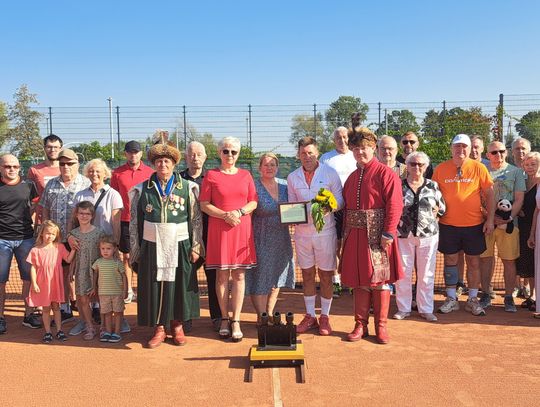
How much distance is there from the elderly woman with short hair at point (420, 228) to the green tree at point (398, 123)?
14311mm

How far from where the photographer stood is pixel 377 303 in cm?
556

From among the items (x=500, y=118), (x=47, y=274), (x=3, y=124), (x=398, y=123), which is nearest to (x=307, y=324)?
(x=47, y=274)

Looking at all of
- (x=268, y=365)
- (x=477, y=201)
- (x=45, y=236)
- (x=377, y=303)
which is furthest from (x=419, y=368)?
(x=45, y=236)

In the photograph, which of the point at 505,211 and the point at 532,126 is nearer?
the point at 505,211

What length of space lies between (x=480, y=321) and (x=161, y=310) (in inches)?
146

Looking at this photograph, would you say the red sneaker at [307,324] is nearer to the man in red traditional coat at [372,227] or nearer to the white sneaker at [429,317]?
the man in red traditional coat at [372,227]

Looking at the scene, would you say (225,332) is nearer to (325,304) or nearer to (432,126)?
(325,304)

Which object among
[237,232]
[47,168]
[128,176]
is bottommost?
[237,232]

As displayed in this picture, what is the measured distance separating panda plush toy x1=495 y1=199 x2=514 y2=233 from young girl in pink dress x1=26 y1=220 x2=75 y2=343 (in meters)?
4.97

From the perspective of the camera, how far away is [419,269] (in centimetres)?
630

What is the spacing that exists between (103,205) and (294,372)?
2760 millimetres

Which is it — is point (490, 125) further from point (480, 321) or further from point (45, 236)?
point (45, 236)

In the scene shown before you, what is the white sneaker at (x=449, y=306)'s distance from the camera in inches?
260

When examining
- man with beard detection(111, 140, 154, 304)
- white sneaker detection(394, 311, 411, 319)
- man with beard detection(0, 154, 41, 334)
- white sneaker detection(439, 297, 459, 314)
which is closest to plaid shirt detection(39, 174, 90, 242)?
man with beard detection(0, 154, 41, 334)
